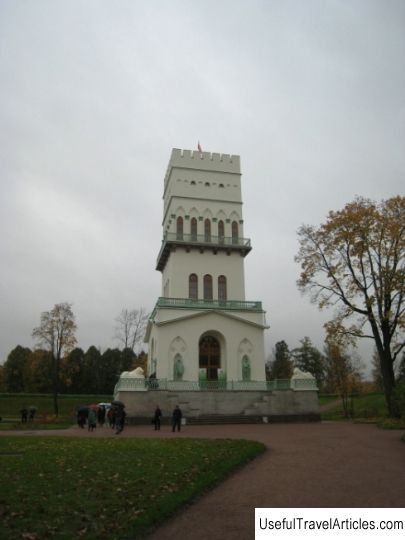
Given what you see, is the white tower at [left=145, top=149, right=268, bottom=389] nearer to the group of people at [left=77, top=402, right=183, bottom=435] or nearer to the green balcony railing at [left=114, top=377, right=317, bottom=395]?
the green balcony railing at [left=114, top=377, right=317, bottom=395]

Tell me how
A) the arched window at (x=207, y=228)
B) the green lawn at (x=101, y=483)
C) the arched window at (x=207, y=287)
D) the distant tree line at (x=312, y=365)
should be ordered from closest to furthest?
the green lawn at (x=101, y=483) < the arched window at (x=207, y=287) < the arched window at (x=207, y=228) < the distant tree line at (x=312, y=365)

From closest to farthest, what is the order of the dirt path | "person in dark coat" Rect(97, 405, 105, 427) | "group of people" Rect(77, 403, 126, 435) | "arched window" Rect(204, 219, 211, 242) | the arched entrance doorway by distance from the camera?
the dirt path → "group of people" Rect(77, 403, 126, 435) → "person in dark coat" Rect(97, 405, 105, 427) → the arched entrance doorway → "arched window" Rect(204, 219, 211, 242)

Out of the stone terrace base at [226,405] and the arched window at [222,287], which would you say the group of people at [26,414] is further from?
the arched window at [222,287]

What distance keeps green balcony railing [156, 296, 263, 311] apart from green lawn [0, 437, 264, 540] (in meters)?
21.0

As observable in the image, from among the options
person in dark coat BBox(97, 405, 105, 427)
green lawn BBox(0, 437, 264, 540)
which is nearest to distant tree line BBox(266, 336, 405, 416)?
person in dark coat BBox(97, 405, 105, 427)

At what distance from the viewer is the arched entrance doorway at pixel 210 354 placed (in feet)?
120

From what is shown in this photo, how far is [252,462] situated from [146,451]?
317 cm

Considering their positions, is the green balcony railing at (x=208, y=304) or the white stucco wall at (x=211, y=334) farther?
the green balcony railing at (x=208, y=304)

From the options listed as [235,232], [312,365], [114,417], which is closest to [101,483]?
[114,417]

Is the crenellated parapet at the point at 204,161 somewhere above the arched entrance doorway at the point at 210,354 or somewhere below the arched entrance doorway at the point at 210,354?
above

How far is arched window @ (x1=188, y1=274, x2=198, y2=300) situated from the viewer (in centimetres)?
4012

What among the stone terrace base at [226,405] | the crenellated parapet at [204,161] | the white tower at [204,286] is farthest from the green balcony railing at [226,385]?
the crenellated parapet at [204,161]

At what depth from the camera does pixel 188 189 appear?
43.4m

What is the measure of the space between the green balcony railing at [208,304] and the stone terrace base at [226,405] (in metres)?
7.95
